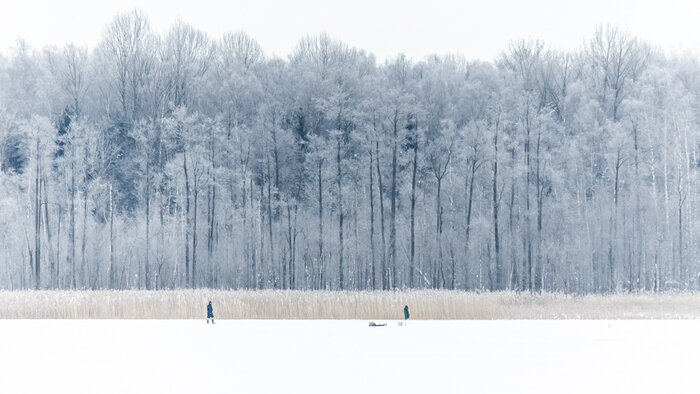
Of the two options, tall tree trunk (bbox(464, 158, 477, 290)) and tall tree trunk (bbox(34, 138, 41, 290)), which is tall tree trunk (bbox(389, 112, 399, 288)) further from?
tall tree trunk (bbox(34, 138, 41, 290))

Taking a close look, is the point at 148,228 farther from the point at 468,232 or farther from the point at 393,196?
the point at 468,232

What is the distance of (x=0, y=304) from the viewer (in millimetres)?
30859

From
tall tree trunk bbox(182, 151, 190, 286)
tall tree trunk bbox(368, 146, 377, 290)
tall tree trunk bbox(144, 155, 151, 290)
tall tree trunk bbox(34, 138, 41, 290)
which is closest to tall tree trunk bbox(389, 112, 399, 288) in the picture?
tall tree trunk bbox(368, 146, 377, 290)

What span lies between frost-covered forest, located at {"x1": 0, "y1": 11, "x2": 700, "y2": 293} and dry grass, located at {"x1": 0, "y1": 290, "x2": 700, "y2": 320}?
486 inches

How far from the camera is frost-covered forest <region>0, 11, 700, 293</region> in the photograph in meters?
45.7

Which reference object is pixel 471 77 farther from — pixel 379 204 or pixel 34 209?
pixel 34 209
